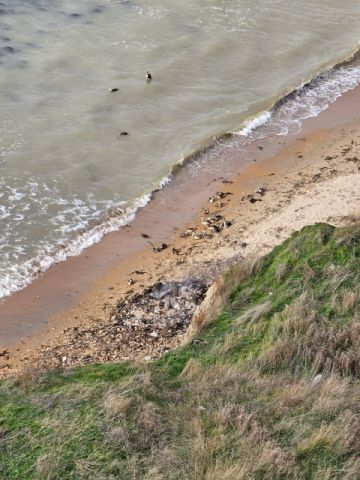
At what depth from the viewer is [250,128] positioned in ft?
70.7

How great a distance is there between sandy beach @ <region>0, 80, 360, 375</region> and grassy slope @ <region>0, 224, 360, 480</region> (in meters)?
1.96

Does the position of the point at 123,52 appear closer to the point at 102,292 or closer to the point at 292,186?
the point at 292,186

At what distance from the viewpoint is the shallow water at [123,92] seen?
696 inches

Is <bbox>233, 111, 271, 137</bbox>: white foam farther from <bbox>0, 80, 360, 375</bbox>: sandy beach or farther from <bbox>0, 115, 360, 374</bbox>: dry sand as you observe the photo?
<bbox>0, 115, 360, 374</bbox>: dry sand

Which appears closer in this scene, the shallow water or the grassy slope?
the grassy slope

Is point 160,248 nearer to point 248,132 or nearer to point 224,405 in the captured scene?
point 248,132

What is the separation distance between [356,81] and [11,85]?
40.0 feet

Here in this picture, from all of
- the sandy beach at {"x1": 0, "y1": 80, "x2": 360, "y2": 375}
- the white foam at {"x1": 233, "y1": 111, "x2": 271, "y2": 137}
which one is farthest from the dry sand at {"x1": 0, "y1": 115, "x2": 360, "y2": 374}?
the white foam at {"x1": 233, "y1": 111, "x2": 271, "y2": 137}

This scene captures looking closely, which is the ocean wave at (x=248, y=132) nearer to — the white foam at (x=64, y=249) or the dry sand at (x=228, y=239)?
the white foam at (x=64, y=249)

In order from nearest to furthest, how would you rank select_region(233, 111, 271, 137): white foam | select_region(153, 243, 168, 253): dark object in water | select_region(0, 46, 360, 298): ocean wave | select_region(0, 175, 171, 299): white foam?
select_region(0, 175, 171, 299): white foam
select_region(0, 46, 360, 298): ocean wave
select_region(153, 243, 168, 253): dark object in water
select_region(233, 111, 271, 137): white foam

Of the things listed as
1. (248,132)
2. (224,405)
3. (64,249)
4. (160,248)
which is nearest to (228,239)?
(160,248)

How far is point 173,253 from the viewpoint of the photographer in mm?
15820

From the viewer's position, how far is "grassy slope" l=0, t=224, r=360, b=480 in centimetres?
796

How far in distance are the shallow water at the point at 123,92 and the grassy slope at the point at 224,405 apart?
6.03 meters
